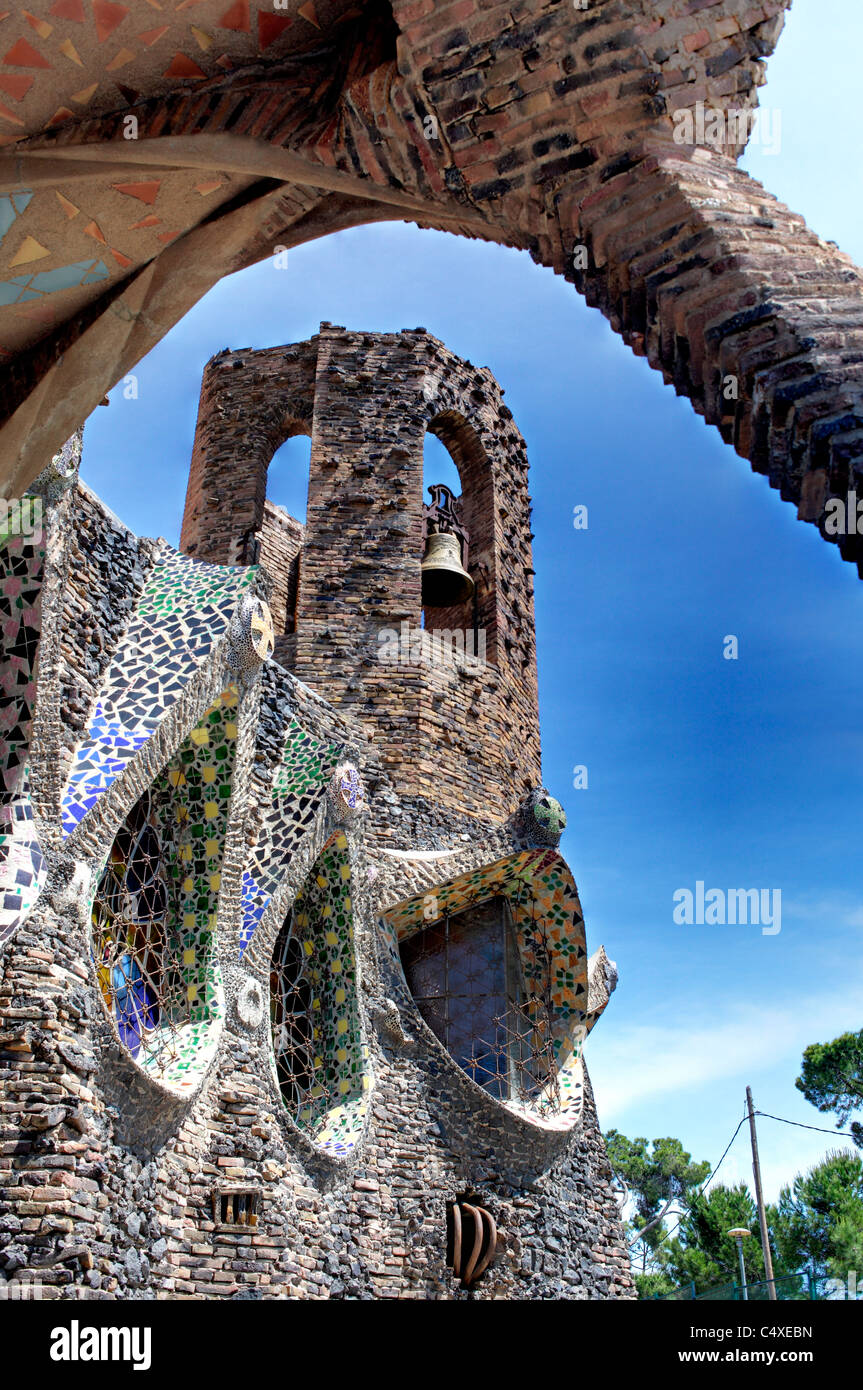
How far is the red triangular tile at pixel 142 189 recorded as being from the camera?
3.08 meters

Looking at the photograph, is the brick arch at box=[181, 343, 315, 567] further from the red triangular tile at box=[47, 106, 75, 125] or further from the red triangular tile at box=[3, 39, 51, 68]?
the red triangular tile at box=[3, 39, 51, 68]

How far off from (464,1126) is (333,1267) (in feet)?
5.22

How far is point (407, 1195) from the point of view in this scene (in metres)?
7.23

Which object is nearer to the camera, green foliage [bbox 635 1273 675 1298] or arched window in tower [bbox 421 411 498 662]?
arched window in tower [bbox 421 411 498 662]

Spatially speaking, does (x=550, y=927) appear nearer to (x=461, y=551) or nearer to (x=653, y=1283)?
(x=461, y=551)

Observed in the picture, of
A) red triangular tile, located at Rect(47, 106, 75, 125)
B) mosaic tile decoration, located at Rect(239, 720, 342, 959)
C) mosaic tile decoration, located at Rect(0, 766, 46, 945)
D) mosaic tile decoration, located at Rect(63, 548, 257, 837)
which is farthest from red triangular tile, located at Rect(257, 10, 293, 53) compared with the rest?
mosaic tile decoration, located at Rect(239, 720, 342, 959)

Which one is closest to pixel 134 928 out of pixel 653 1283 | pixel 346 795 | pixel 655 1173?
pixel 346 795

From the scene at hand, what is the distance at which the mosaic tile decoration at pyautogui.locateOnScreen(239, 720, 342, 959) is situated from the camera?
6865 mm

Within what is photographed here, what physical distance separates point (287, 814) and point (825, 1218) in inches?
765

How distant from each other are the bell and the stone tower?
0.32ft

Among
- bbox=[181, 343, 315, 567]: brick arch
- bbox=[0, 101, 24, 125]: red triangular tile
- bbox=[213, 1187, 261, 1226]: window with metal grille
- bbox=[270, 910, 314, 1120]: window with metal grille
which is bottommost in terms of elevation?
bbox=[213, 1187, 261, 1226]: window with metal grille

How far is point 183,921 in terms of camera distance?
→ 248 inches
